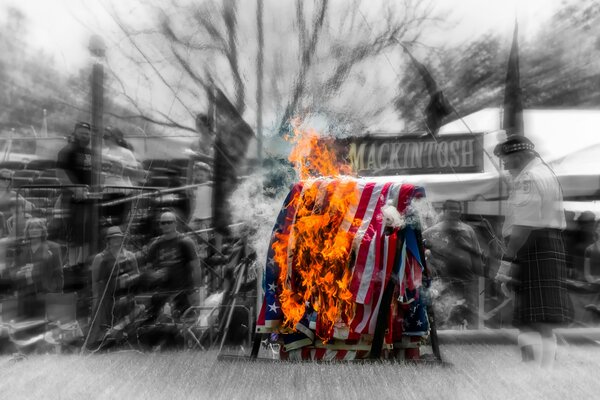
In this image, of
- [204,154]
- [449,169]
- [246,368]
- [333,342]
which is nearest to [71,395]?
[246,368]

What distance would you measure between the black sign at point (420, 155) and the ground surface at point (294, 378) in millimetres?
2966

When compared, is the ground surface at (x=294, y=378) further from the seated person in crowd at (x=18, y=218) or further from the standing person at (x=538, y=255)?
the seated person in crowd at (x=18, y=218)

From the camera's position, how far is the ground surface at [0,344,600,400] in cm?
325

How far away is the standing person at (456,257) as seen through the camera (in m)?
6.04

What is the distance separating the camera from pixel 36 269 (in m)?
5.94

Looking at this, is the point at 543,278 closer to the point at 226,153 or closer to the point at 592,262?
the point at 592,262

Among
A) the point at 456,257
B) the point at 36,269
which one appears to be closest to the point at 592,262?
the point at 456,257

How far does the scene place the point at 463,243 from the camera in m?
6.16

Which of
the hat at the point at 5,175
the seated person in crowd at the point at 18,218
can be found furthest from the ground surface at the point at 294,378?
the hat at the point at 5,175

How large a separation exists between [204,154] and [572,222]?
468cm

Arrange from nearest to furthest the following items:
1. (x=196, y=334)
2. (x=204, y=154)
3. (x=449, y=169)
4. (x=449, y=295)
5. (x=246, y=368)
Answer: (x=246, y=368) < (x=196, y=334) < (x=449, y=295) < (x=204, y=154) < (x=449, y=169)

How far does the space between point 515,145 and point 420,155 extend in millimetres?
2516

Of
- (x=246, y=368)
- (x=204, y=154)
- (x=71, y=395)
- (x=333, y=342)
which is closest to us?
(x=71, y=395)

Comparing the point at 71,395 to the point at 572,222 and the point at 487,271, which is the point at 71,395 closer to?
the point at 487,271
